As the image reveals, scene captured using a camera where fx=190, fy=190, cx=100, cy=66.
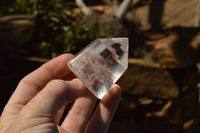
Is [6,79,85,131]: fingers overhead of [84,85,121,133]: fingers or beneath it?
overhead

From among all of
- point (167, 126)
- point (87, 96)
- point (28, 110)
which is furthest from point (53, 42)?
point (167, 126)

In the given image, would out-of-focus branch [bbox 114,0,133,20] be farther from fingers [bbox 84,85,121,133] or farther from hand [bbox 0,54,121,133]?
fingers [bbox 84,85,121,133]

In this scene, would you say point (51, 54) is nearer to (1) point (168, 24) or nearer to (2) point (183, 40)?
(2) point (183, 40)

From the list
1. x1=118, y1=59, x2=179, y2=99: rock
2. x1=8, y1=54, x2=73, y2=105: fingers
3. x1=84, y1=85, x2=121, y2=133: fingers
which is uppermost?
x1=8, y1=54, x2=73, y2=105: fingers

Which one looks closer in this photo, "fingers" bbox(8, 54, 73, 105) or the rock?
"fingers" bbox(8, 54, 73, 105)

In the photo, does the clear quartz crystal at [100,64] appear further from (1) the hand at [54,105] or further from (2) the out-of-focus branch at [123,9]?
(2) the out-of-focus branch at [123,9]

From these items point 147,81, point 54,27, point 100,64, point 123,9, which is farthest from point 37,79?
point 123,9

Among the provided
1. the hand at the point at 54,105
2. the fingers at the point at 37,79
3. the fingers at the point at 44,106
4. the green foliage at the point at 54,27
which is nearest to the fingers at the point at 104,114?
the hand at the point at 54,105

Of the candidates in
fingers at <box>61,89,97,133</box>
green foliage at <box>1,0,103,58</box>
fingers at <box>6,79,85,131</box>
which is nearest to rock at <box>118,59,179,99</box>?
green foliage at <box>1,0,103,58</box>
